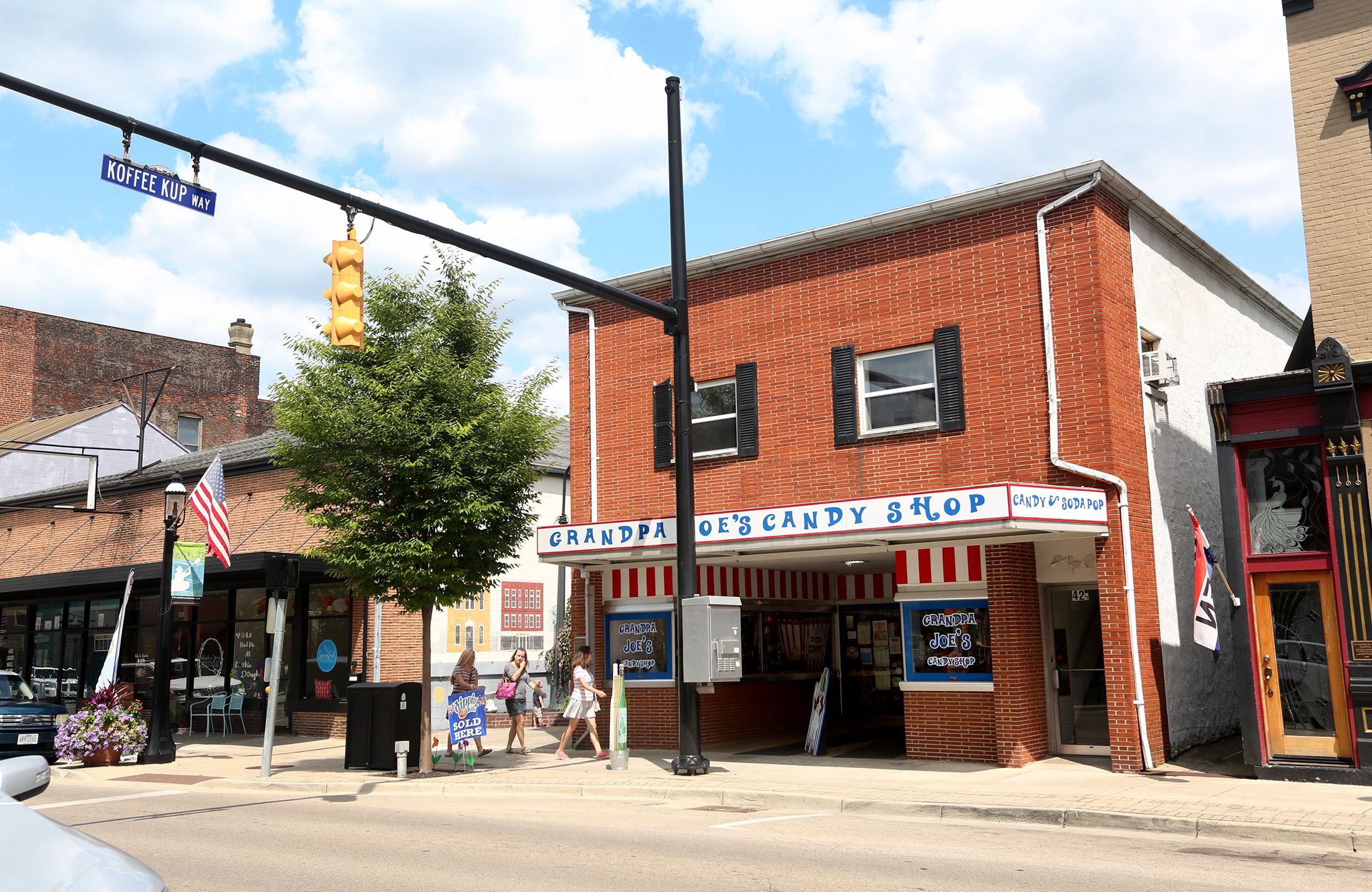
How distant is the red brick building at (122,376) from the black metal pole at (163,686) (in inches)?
1026

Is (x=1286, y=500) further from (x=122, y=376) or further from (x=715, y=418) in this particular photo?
(x=122, y=376)

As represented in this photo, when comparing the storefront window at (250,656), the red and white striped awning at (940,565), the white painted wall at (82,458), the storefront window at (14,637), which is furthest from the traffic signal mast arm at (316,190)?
the white painted wall at (82,458)

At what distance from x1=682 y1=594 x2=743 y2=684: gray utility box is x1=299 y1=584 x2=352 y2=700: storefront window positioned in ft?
34.2

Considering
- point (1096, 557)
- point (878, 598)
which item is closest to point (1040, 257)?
point (1096, 557)

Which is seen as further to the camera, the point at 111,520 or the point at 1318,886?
the point at 111,520

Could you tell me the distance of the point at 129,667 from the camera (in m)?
27.5

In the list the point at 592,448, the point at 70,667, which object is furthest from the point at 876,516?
the point at 70,667

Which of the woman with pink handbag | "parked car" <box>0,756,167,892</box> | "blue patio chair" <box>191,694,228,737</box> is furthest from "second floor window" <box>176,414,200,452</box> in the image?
"parked car" <box>0,756,167,892</box>

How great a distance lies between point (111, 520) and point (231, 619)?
685cm

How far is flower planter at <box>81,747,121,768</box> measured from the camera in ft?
62.4

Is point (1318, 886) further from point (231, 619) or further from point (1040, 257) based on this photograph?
point (231, 619)

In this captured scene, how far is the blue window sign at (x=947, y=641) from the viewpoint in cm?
1580

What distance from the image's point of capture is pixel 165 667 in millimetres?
19375

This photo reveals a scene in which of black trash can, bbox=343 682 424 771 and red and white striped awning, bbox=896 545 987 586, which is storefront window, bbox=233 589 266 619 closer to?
black trash can, bbox=343 682 424 771
